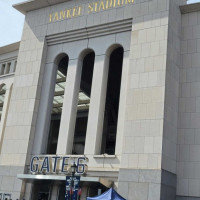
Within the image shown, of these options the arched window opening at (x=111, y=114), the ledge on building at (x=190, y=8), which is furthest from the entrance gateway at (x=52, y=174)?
the ledge on building at (x=190, y=8)

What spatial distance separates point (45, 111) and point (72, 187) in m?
7.76

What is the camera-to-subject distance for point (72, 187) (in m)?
19.3

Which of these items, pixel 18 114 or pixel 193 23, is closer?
pixel 193 23

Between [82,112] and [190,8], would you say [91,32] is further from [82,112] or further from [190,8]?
[82,112]

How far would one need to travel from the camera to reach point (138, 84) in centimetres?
2225

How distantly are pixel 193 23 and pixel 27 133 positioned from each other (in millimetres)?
13426

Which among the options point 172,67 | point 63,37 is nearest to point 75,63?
point 63,37

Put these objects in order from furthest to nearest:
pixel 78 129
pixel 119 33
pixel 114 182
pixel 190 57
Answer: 1. pixel 78 129
2. pixel 119 33
3. pixel 190 57
4. pixel 114 182

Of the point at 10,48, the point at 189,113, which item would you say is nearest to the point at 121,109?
the point at 189,113

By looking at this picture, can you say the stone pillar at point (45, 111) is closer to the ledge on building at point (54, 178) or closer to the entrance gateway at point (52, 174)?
the entrance gateway at point (52, 174)

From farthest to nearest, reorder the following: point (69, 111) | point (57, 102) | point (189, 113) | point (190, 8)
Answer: point (57, 102)
point (69, 111)
point (190, 8)
point (189, 113)

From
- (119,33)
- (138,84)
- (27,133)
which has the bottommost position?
(27,133)

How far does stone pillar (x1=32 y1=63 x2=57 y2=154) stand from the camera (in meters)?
25.0

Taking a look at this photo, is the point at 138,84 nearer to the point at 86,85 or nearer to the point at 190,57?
the point at 190,57
